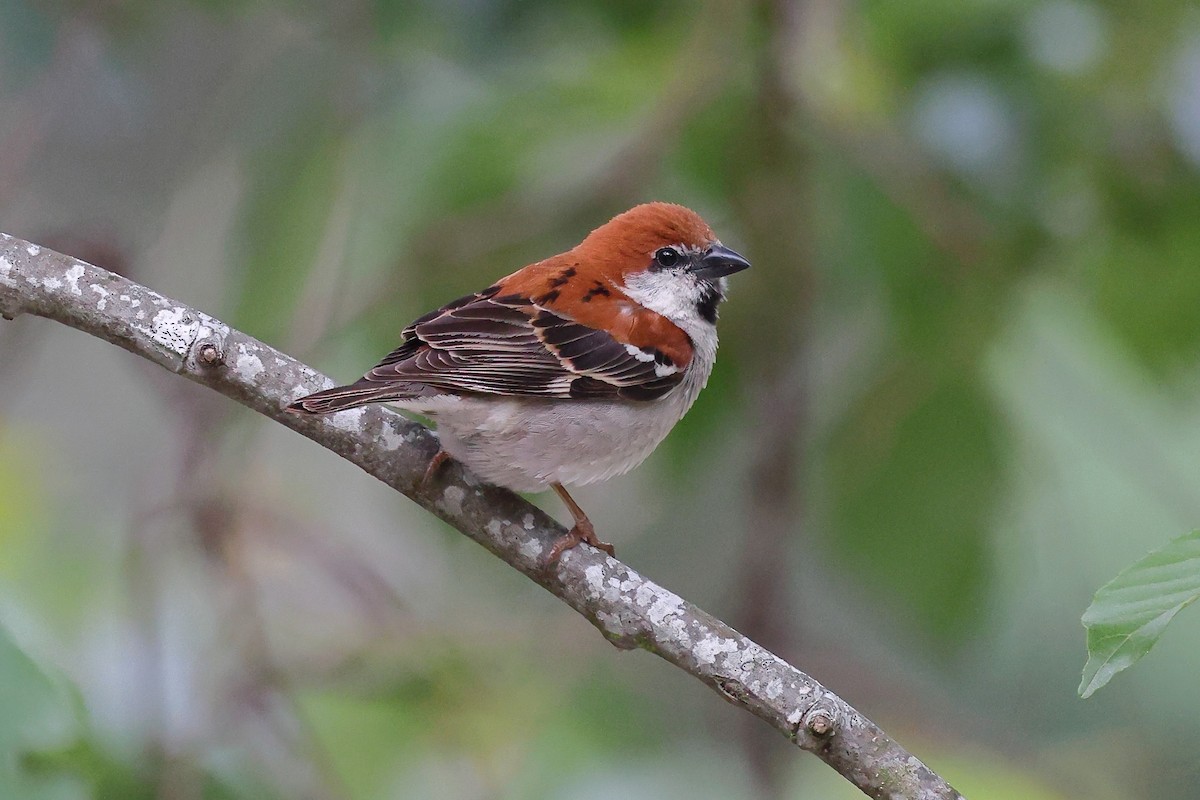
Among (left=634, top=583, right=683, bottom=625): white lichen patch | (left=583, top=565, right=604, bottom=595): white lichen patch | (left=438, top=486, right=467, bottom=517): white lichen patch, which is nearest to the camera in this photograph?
(left=634, top=583, right=683, bottom=625): white lichen patch

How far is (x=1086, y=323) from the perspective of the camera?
444cm

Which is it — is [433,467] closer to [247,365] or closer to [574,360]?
[247,365]

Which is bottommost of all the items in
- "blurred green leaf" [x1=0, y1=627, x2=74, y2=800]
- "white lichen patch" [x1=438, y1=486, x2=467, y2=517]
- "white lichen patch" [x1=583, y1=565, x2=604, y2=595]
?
"blurred green leaf" [x1=0, y1=627, x2=74, y2=800]

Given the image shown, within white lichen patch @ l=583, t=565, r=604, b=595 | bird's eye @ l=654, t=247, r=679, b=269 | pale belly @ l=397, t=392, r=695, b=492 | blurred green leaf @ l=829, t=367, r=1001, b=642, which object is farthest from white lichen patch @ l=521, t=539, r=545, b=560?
blurred green leaf @ l=829, t=367, r=1001, b=642

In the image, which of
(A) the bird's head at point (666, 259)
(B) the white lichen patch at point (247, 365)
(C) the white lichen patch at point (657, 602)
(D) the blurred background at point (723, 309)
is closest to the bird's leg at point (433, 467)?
(B) the white lichen patch at point (247, 365)

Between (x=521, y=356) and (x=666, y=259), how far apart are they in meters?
0.88

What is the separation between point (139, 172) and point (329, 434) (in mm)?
3363

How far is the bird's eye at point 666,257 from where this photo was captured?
4191 millimetres

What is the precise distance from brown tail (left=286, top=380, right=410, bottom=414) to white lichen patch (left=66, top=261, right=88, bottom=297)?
0.56 meters

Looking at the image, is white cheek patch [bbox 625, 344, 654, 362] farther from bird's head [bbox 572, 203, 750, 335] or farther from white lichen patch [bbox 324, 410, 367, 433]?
white lichen patch [bbox 324, 410, 367, 433]

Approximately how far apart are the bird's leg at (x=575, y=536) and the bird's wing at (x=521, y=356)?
31 centimetres

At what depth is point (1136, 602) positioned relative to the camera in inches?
78.0

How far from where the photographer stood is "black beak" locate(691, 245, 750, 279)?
13.7 feet

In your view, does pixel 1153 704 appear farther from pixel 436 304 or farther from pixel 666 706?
pixel 436 304
